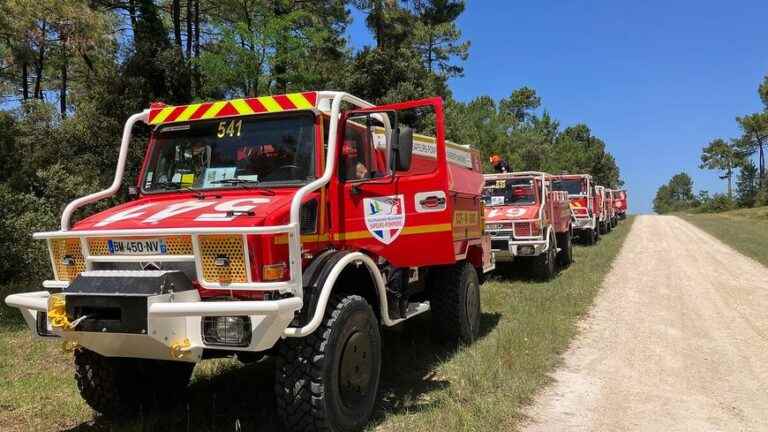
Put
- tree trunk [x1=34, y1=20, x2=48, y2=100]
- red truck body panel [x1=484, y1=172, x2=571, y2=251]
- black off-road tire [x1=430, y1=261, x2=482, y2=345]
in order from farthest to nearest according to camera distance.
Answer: tree trunk [x1=34, y1=20, x2=48, y2=100] < red truck body panel [x1=484, y1=172, x2=571, y2=251] < black off-road tire [x1=430, y1=261, x2=482, y2=345]

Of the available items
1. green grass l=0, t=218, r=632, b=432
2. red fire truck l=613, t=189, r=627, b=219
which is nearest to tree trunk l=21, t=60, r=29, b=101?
green grass l=0, t=218, r=632, b=432

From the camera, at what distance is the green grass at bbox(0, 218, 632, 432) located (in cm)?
453

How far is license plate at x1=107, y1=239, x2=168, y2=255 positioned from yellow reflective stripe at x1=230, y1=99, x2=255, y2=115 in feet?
4.56

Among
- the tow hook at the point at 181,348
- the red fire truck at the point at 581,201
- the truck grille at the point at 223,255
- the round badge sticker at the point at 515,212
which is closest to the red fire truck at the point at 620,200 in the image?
the red fire truck at the point at 581,201

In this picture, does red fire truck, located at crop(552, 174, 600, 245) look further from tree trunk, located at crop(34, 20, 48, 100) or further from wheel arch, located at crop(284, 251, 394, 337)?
tree trunk, located at crop(34, 20, 48, 100)

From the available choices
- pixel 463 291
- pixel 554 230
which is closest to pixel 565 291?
pixel 554 230

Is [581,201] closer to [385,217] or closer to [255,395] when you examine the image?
[385,217]

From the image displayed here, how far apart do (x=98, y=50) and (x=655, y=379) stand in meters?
17.8

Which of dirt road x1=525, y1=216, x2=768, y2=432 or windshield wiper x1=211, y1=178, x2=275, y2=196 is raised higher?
windshield wiper x1=211, y1=178, x2=275, y2=196

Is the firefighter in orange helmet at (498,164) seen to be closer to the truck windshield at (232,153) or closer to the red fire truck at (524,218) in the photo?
the red fire truck at (524,218)

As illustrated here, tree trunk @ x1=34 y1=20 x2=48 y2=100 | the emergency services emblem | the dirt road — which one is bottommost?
the dirt road

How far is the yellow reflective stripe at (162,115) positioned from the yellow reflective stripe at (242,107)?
1.96 feet

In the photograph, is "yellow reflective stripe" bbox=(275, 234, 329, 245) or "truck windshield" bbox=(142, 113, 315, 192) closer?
"yellow reflective stripe" bbox=(275, 234, 329, 245)

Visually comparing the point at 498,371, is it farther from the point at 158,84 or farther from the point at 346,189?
the point at 158,84
